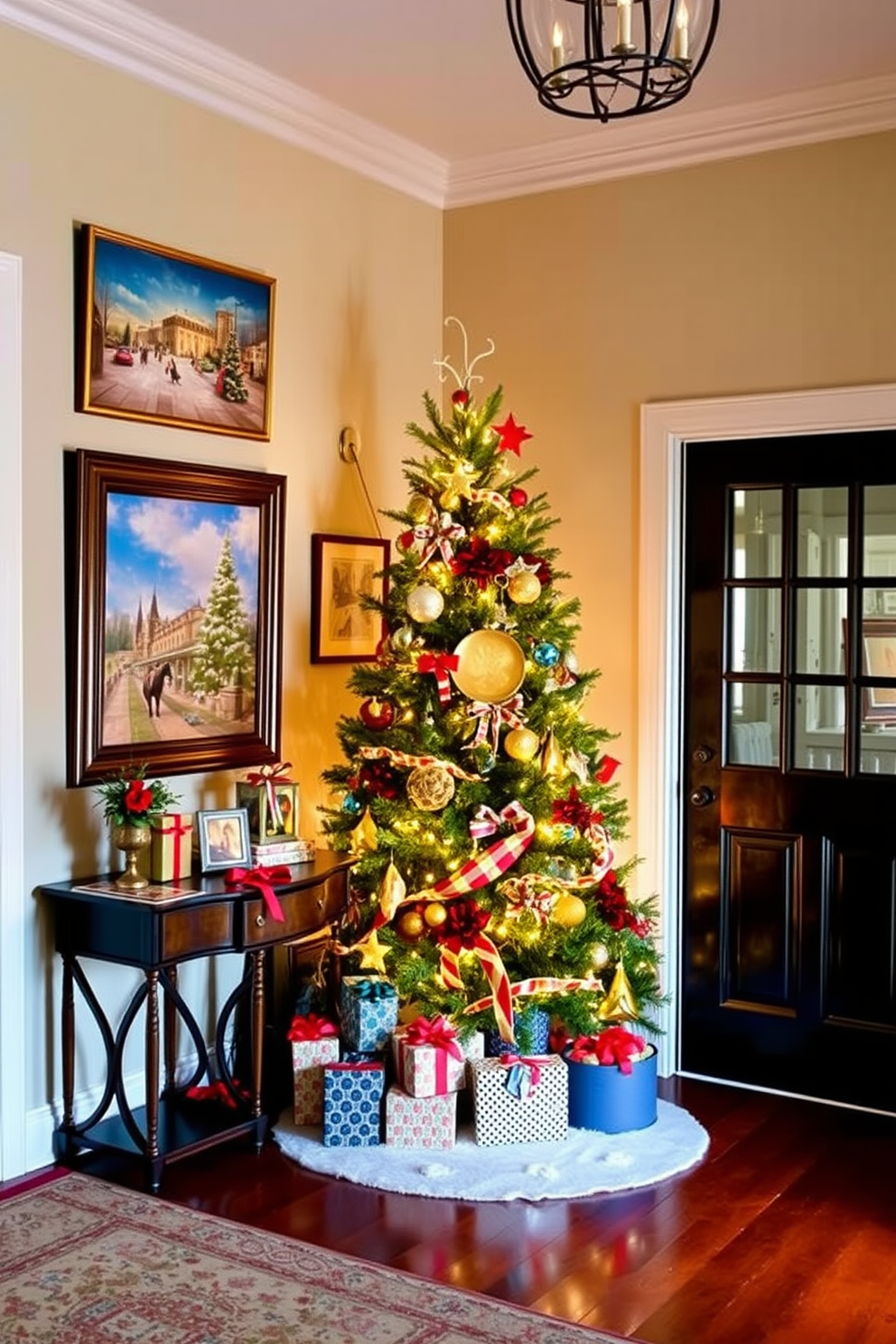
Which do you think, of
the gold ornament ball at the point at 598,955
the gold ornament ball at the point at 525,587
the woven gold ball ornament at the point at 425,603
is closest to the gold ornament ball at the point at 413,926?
the gold ornament ball at the point at 598,955

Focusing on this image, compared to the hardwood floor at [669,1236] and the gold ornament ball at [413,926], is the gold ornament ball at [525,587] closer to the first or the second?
the gold ornament ball at [413,926]

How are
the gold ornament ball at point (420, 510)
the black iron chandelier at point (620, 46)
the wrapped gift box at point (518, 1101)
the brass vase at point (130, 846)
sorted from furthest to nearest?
the gold ornament ball at point (420, 510)
the wrapped gift box at point (518, 1101)
the brass vase at point (130, 846)
the black iron chandelier at point (620, 46)

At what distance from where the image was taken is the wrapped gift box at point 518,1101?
405 cm

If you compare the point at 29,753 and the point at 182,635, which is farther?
the point at 182,635

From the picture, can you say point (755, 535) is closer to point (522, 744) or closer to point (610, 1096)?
point (522, 744)

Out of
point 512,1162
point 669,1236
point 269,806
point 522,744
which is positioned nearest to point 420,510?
point 522,744

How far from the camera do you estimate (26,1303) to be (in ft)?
10.2

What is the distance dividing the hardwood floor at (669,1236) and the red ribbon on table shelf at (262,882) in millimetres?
682

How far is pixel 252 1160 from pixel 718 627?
2168 millimetres

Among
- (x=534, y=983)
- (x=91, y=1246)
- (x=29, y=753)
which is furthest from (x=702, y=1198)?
(x=29, y=753)

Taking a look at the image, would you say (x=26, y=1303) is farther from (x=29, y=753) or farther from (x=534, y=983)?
(x=534, y=983)

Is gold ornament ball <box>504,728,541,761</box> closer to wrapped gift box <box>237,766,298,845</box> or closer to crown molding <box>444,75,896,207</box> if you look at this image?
wrapped gift box <box>237,766,298,845</box>

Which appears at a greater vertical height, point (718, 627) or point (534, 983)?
point (718, 627)

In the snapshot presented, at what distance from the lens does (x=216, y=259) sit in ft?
14.3
